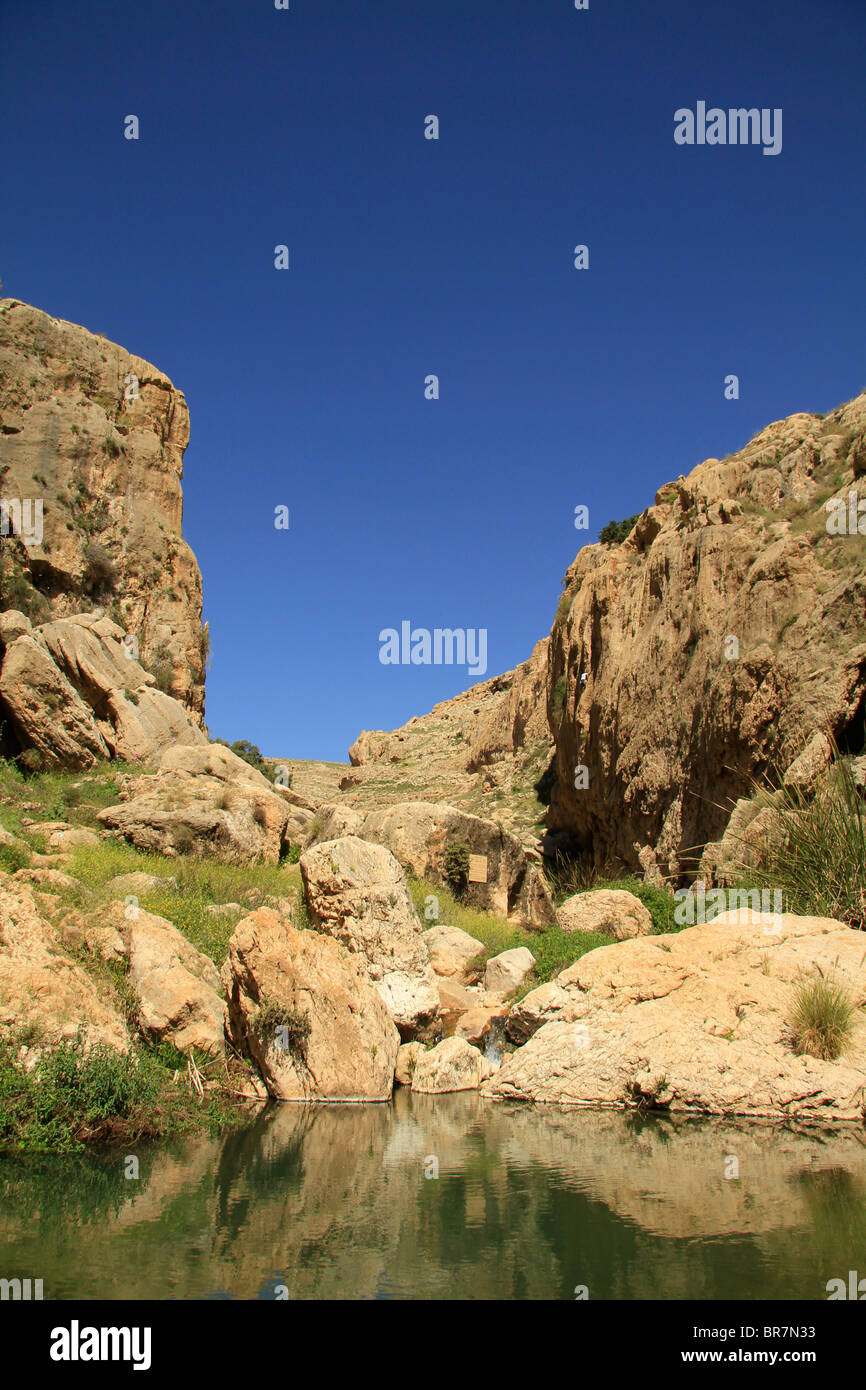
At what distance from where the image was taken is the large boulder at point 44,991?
24.4 ft

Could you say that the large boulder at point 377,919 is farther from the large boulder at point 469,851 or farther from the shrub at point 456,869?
the shrub at point 456,869

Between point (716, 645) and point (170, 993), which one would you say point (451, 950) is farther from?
point (716, 645)

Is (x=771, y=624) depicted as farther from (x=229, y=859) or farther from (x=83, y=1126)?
(x=83, y=1126)

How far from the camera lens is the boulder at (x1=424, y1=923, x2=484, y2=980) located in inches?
623

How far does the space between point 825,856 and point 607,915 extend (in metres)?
6.39

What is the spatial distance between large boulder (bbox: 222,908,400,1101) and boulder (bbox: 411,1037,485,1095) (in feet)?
1.19

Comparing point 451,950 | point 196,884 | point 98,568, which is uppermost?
point 98,568

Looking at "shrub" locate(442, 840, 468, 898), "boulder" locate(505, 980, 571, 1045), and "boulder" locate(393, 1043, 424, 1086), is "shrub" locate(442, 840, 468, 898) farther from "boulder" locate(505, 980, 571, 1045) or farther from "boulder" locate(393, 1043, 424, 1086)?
"boulder" locate(393, 1043, 424, 1086)

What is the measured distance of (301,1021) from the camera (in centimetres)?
920

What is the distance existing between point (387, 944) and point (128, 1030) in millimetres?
4162

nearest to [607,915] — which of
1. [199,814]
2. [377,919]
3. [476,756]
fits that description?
[377,919]

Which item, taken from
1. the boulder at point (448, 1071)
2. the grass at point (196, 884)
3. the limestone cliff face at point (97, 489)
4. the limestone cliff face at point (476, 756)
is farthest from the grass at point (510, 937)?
the limestone cliff face at point (97, 489)

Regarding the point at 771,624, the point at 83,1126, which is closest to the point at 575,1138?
the point at 83,1126

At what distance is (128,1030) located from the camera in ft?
28.0
